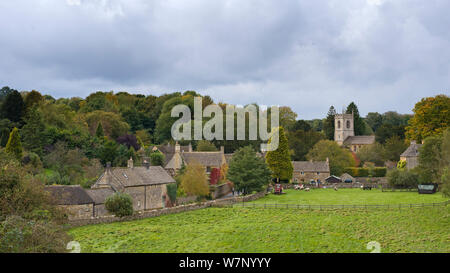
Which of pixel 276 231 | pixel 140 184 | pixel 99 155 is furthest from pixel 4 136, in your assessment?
pixel 276 231

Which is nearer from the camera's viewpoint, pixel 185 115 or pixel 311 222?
pixel 311 222

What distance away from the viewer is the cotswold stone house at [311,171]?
71.5 m

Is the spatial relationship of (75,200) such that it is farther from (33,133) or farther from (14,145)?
(33,133)

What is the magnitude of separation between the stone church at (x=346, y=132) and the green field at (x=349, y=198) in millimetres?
52168

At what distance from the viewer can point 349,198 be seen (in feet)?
167

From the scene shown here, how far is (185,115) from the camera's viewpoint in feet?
323

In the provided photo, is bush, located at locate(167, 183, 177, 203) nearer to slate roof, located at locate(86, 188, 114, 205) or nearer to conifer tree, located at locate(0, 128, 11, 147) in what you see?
slate roof, located at locate(86, 188, 114, 205)

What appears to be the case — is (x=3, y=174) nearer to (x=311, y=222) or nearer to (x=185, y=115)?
(x=311, y=222)

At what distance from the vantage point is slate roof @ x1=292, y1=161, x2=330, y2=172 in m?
71.7

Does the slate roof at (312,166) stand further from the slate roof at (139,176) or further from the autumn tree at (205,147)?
the slate roof at (139,176)

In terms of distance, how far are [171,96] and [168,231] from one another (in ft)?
261

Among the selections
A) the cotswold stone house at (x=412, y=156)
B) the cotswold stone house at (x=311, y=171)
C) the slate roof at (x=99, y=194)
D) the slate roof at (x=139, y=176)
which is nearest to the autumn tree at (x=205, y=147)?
the cotswold stone house at (x=311, y=171)
